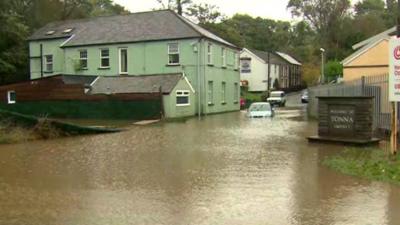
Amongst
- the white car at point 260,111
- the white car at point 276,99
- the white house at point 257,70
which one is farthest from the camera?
the white house at point 257,70

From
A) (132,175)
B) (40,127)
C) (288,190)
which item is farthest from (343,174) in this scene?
(40,127)

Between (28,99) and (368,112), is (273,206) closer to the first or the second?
(368,112)

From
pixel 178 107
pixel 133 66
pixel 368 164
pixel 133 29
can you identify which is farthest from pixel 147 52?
pixel 368 164

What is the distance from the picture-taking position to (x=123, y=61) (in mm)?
45812

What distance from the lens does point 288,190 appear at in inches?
424

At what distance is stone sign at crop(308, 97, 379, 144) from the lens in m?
18.8

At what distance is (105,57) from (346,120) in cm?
3004

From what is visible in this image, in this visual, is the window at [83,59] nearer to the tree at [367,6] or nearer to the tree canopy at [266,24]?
the tree canopy at [266,24]

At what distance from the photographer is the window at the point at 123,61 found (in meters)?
45.5

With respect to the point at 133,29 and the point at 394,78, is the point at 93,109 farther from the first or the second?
the point at 394,78

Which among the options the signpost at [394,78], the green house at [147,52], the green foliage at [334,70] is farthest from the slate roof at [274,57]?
the signpost at [394,78]

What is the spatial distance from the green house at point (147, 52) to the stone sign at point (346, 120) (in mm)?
22060

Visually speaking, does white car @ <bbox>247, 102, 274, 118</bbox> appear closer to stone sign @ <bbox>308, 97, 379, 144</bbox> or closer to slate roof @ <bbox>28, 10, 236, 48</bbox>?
slate roof @ <bbox>28, 10, 236, 48</bbox>

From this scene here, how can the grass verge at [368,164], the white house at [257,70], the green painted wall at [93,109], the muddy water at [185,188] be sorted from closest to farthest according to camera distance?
the muddy water at [185,188]
the grass verge at [368,164]
the green painted wall at [93,109]
the white house at [257,70]
